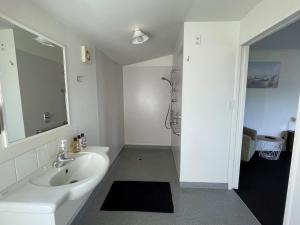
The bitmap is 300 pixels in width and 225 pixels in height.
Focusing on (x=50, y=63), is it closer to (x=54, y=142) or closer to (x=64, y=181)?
(x=54, y=142)

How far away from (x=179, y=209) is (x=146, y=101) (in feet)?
8.27

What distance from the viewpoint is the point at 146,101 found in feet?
13.2

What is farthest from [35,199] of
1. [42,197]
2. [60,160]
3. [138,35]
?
[138,35]

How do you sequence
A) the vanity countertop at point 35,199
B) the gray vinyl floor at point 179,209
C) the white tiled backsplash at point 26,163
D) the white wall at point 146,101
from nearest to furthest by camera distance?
the vanity countertop at point 35,199 → the white tiled backsplash at point 26,163 → the gray vinyl floor at point 179,209 → the white wall at point 146,101

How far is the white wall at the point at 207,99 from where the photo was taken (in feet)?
7.02

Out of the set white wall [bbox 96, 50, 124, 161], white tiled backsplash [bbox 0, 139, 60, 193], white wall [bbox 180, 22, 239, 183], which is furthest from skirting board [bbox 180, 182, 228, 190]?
white tiled backsplash [bbox 0, 139, 60, 193]

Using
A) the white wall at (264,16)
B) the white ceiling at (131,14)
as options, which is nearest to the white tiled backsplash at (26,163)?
the white ceiling at (131,14)

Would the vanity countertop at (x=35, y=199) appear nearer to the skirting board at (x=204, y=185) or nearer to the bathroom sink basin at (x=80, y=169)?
the bathroom sink basin at (x=80, y=169)

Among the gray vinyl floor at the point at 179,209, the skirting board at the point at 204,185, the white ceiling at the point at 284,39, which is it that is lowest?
the gray vinyl floor at the point at 179,209

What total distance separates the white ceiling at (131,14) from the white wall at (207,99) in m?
0.21

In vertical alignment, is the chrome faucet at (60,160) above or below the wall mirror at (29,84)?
below

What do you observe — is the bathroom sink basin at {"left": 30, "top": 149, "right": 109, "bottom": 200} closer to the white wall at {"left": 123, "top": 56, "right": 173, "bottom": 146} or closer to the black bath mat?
the black bath mat

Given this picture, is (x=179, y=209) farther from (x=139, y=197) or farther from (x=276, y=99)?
(x=276, y=99)

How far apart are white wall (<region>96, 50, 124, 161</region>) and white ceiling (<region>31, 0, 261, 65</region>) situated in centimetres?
43
